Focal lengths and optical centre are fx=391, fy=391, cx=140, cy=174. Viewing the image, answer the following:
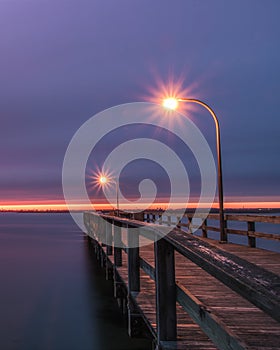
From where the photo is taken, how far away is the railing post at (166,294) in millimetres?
3994

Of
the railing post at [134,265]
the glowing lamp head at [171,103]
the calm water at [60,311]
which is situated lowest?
the calm water at [60,311]

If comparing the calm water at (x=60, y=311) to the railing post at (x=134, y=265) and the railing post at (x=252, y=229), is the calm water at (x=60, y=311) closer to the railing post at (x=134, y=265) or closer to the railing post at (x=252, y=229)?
the railing post at (x=134, y=265)

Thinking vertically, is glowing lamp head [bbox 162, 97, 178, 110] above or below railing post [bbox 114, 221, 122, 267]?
above

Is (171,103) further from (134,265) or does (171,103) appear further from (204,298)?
(204,298)

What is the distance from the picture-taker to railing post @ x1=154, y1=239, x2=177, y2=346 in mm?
3994

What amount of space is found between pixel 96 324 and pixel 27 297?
5.78 m

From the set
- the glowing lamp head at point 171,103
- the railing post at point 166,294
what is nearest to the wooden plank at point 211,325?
the railing post at point 166,294

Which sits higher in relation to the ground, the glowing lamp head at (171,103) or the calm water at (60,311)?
the glowing lamp head at (171,103)

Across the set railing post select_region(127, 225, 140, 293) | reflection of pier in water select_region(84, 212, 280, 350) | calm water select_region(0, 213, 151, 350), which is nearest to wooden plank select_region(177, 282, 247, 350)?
reflection of pier in water select_region(84, 212, 280, 350)

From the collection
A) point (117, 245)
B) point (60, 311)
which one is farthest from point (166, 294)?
point (60, 311)

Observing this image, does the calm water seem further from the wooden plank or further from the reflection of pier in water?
the wooden plank

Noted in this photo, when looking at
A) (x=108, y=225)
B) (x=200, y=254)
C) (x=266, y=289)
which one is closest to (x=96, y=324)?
(x=108, y=225)

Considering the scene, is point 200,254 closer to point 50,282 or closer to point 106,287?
point 106,287

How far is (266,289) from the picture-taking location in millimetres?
1681
